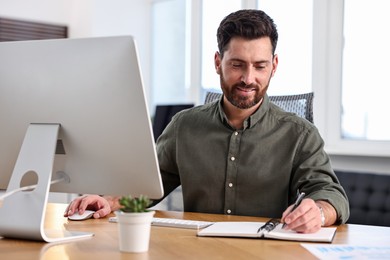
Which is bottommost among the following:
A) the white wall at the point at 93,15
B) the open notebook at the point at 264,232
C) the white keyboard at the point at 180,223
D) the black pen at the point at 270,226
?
the white keyboard at the point at 180,223

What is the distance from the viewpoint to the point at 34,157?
54.0 inches

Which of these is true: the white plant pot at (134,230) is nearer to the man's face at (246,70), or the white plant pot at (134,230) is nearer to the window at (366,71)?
the man's face at (246,70)

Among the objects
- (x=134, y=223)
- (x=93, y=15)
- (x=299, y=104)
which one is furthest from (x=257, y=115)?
(x=93, y=15)

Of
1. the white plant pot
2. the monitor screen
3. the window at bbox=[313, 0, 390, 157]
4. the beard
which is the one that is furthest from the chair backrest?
the window at bbox=[313, 0, 390, 157]

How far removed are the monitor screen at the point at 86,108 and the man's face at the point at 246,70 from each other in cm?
65

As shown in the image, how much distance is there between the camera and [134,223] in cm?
118

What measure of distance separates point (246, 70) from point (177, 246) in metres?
0.74

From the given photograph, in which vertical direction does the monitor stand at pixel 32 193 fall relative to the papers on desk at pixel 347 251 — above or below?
above

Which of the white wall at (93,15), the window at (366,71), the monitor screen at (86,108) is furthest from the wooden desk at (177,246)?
the white wall at (93,15)

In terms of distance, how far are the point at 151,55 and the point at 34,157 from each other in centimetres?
401

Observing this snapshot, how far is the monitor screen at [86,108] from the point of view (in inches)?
49.8

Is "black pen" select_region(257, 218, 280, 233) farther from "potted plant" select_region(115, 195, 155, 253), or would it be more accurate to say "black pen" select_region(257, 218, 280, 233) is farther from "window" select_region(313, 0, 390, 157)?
"window" select_region(313, 0, 390, 157)

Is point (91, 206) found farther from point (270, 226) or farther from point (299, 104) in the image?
point (299, 104)

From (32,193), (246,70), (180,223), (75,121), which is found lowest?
(180,223)
